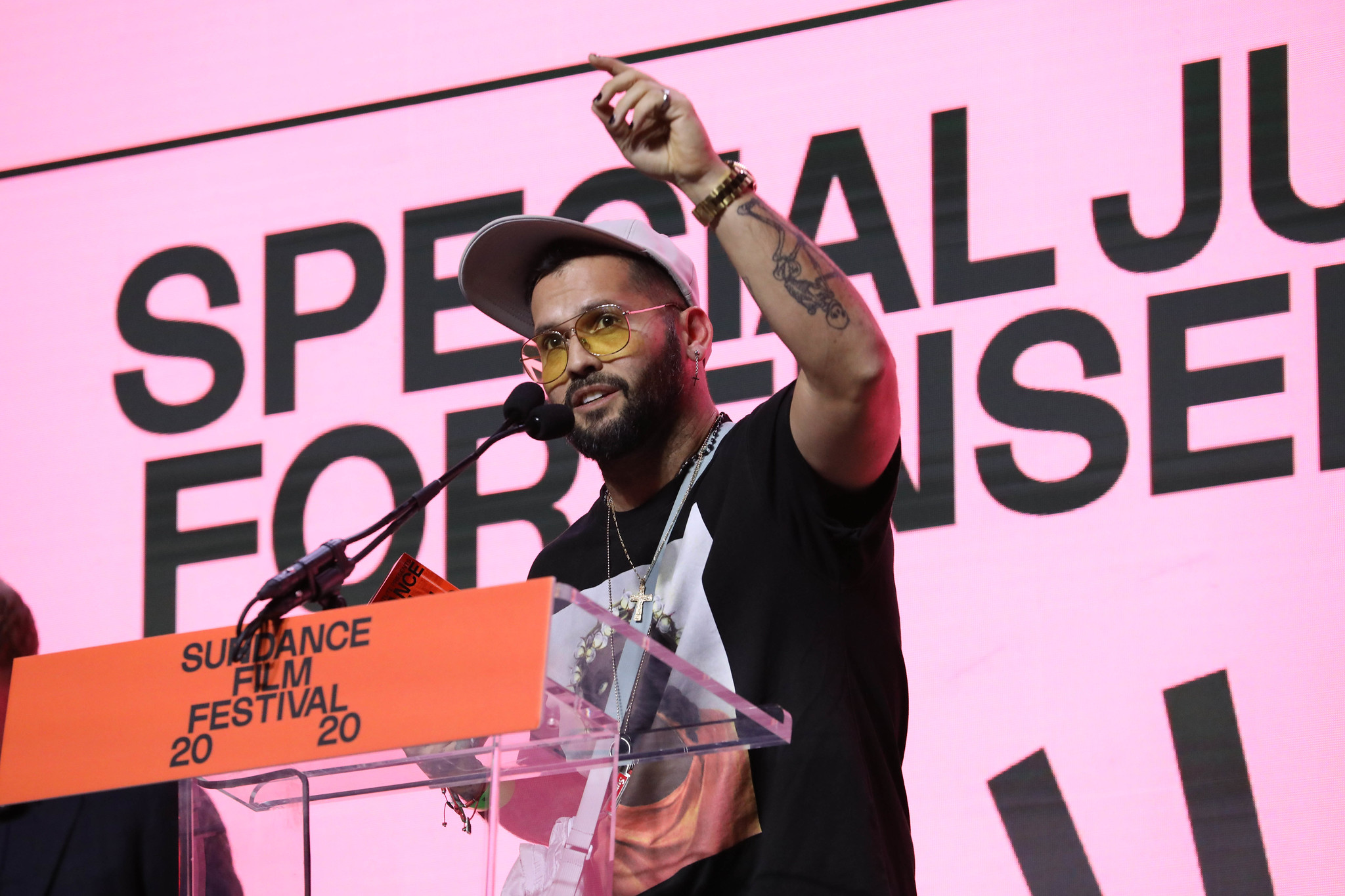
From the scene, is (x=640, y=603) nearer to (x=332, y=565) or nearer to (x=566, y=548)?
(x=566, y=548)

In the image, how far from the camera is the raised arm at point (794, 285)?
5.36ft

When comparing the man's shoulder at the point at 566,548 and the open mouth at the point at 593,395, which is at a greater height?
the open mouth at the point at 593,395

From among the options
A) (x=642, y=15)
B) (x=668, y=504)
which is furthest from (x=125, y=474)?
(x=668, y=504)

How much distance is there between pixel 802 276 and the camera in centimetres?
164

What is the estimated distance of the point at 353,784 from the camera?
4.47 feet

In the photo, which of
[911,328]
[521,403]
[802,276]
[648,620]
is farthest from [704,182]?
[911,328]

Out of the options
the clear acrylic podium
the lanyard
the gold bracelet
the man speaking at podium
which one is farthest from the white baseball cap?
the clear acrylic podium

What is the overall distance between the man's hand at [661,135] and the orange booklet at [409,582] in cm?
52

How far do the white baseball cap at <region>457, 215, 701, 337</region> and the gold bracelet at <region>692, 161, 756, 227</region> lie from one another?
39 centimetres

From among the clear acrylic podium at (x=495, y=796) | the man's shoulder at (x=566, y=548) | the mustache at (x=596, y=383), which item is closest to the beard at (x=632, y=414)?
the mustache at (x=596, y=383)

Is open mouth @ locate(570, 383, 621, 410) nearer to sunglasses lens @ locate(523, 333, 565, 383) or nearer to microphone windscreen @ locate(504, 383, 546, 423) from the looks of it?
sunglasses lens @ locate(523, 333, 565, 383)

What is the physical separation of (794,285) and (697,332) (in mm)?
477

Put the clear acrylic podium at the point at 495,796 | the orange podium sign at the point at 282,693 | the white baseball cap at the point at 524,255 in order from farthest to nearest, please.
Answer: the white baseball cap at the point at 524,255, the clear acrylic podium at the point at 495,796, the orange podium sign at the point at 282,693

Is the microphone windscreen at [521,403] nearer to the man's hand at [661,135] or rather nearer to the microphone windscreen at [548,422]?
the microphone windscreen at [548,422]
